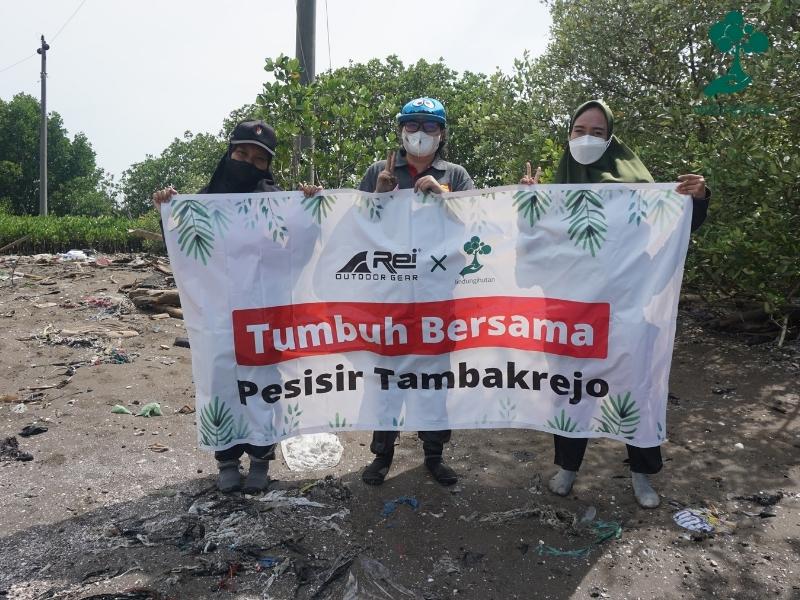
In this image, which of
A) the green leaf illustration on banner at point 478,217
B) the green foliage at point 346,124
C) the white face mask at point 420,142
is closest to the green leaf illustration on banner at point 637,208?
the green leaf illustration on banner at point 478,217

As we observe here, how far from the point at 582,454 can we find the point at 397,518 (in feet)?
3.57

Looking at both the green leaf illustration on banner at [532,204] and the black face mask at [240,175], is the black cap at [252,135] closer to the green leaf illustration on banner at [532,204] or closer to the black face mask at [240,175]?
the black face mask at [240,175]

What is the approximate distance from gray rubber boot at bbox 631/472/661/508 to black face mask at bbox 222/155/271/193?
272 centimetres

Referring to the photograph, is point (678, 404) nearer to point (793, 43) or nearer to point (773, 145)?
point (773, 145)

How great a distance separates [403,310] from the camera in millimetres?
3404

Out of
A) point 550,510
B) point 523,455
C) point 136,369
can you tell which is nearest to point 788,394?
point 523,455

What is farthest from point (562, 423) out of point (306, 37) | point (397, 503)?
point (306, 37)

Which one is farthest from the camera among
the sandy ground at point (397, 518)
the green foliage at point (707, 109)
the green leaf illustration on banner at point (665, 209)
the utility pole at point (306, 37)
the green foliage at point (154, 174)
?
the green foliage at point (154, 174)

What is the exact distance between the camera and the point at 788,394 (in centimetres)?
531

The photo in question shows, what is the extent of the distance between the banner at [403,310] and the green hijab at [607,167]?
0.62 feet

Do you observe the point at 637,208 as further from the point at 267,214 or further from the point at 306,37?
the point at 306,37

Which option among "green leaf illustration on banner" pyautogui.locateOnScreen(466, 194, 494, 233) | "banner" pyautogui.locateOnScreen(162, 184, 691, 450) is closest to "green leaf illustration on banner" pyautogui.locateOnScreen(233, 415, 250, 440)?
"banner" pyautogui.locateOnScreen(162, 184, 691, 450)

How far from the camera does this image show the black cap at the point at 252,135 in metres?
3.49

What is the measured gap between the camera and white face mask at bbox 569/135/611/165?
11.1 ft
